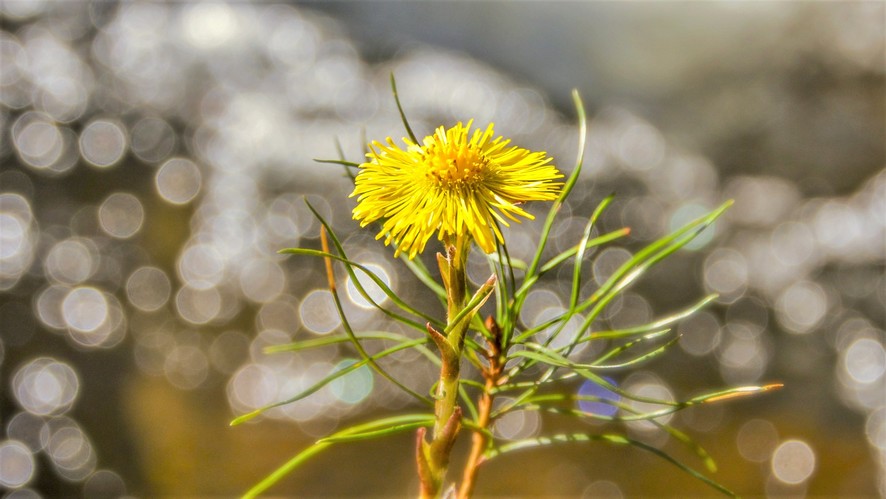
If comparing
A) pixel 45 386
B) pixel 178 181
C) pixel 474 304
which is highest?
pixel 178 181

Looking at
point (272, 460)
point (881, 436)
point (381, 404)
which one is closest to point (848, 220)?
point (881, 436)

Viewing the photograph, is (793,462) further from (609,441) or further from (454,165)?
(454,165)

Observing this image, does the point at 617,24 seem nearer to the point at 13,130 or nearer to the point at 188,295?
the point at 188,295

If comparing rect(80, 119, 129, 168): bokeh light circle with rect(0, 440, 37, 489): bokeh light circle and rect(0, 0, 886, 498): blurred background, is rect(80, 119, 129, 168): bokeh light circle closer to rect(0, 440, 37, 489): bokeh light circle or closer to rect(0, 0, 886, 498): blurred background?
rect(0, 0, 886, 498): blurred background

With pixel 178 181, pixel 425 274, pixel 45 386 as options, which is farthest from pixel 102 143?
pixel 425 274

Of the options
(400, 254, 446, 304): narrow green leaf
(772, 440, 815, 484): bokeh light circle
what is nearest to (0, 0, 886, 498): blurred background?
(772, 440, 815, 484): bokeh light circle

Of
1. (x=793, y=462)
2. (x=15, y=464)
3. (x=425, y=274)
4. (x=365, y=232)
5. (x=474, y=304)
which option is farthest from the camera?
(x=365, y=232)

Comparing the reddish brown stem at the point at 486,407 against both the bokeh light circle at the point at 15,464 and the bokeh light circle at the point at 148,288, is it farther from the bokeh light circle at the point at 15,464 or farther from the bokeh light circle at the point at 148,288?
the bokeh light circle at the point at 148,288
